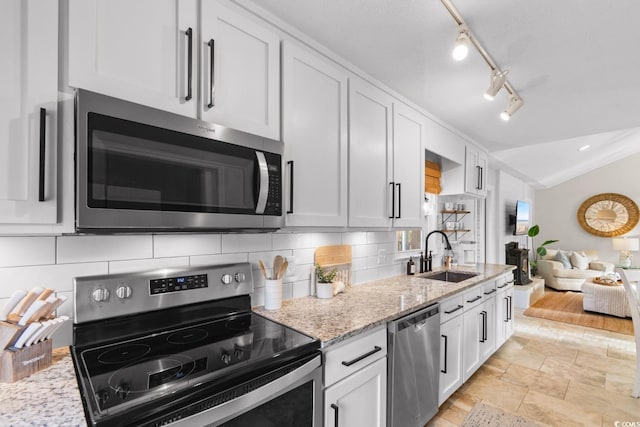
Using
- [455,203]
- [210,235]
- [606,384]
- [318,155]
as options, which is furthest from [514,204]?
[210,235]

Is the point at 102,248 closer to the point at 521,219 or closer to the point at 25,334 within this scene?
the point at 25,334

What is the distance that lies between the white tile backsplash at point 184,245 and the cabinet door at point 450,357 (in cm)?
153

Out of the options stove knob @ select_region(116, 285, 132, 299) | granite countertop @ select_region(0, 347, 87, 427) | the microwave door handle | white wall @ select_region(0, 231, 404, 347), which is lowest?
granite countertop @ select_region(0, 347, 87, 427)

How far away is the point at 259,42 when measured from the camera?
143 centimetres

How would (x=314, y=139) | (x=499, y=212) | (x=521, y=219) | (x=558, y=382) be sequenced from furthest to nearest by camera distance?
(x=521, y=219)
(x=499, y=212)
(x=558, y=382)
(x=314, y=139)

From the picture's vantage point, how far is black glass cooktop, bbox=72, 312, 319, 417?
2.76 ft

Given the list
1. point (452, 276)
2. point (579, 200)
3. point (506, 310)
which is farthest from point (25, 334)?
point (579, 200)

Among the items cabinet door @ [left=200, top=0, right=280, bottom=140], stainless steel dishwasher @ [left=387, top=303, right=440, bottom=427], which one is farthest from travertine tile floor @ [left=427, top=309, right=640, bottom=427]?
cabinet door @ [left=200, top=0, right=280, bottom=140]

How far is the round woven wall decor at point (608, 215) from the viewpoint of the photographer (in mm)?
7266

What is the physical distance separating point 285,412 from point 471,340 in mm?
1978

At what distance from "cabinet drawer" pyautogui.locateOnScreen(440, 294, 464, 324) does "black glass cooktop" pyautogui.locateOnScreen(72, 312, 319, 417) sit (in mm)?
1213

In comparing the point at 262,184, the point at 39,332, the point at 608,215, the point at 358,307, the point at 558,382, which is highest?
the point at 262,184

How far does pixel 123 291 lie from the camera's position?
1234 mm

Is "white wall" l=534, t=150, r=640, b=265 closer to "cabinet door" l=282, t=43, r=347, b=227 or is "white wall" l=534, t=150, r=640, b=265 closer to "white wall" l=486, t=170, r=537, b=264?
"white wall" l=486, t=170, r=537, b=264
